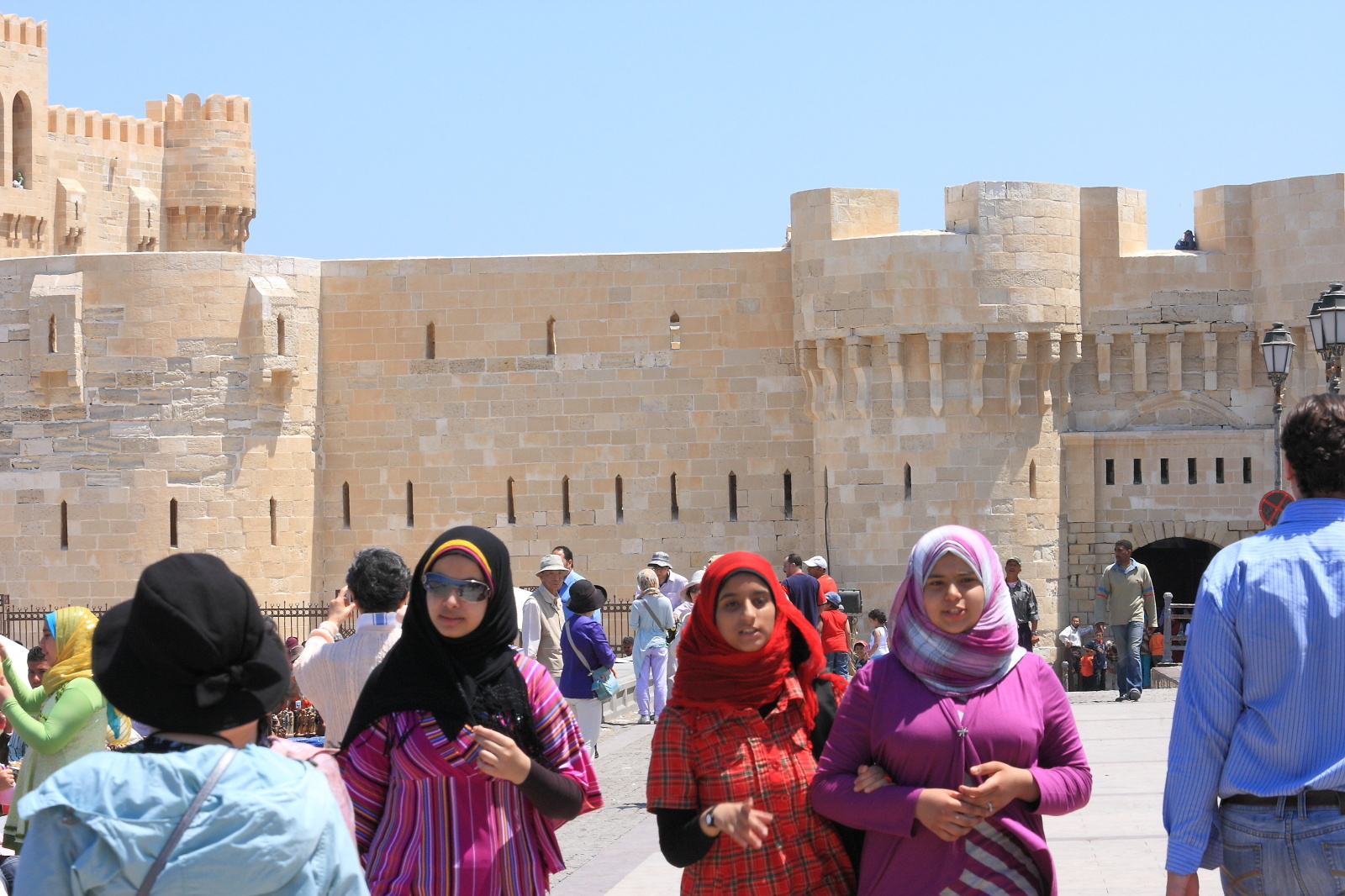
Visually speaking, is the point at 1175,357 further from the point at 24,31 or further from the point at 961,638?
the point at 24,31

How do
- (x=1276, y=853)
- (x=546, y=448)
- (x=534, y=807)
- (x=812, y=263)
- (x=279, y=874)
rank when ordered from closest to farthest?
1. (x=279, y=874)
2. (x=1276, y=853)
3. (x=534, y=807)
4. (x=812, y=263)
5. (x=546, y=448)

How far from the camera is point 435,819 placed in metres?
3.97

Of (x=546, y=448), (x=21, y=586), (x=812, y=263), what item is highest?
(x=812, y=263)

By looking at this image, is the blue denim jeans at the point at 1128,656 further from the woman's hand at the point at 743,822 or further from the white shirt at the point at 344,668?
the woman's hand at the point at 743,822

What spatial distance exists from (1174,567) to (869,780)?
18.2 meters

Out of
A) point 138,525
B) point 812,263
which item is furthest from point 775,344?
point 138,525

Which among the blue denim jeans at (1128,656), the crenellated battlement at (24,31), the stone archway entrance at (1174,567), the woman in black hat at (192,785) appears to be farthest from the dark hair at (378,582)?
the crenellated battlement at (24,31)

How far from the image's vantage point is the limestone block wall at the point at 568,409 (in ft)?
64.8

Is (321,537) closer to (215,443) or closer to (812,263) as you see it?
(215,443)

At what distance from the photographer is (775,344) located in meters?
19.8

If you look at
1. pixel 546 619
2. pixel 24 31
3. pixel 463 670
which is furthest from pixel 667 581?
pixel 24 31

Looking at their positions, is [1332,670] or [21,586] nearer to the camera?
[1332,670]

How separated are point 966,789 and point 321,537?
56.4ft

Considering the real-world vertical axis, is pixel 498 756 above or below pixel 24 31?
below
